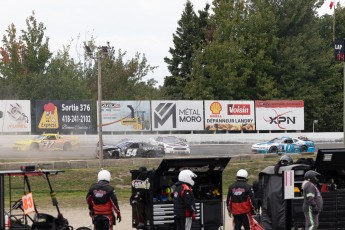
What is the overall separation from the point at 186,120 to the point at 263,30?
2203 cm

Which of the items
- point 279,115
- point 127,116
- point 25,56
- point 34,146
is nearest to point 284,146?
point 279,115

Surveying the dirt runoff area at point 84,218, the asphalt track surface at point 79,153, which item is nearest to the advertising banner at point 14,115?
Answer: the asphalt track surface at point 79,153

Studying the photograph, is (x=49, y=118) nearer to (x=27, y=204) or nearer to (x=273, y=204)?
(x=273, y=204)

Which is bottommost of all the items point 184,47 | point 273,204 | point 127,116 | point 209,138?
point 273,204

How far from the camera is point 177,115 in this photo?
182 feet

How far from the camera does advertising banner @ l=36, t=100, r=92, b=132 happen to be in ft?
174

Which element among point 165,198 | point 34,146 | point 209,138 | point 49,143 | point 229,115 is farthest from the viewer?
point 229,115

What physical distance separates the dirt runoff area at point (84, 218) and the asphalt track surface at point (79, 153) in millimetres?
19955

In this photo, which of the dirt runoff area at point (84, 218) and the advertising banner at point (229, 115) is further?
the advertising banner at point (229, 115)

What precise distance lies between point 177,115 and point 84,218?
106 feet

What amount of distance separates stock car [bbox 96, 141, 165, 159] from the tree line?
20809 mm

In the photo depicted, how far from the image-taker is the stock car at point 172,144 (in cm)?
5209

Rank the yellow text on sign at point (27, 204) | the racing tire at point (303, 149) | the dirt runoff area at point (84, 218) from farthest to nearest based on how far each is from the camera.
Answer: the racing tire at point (303, 149) < the dirt runoff area at point (84, 218) < the yellow text on sign at point (27, 204)

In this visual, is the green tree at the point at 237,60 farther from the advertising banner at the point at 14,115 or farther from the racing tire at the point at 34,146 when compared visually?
the racing tire at the point at 34,146
